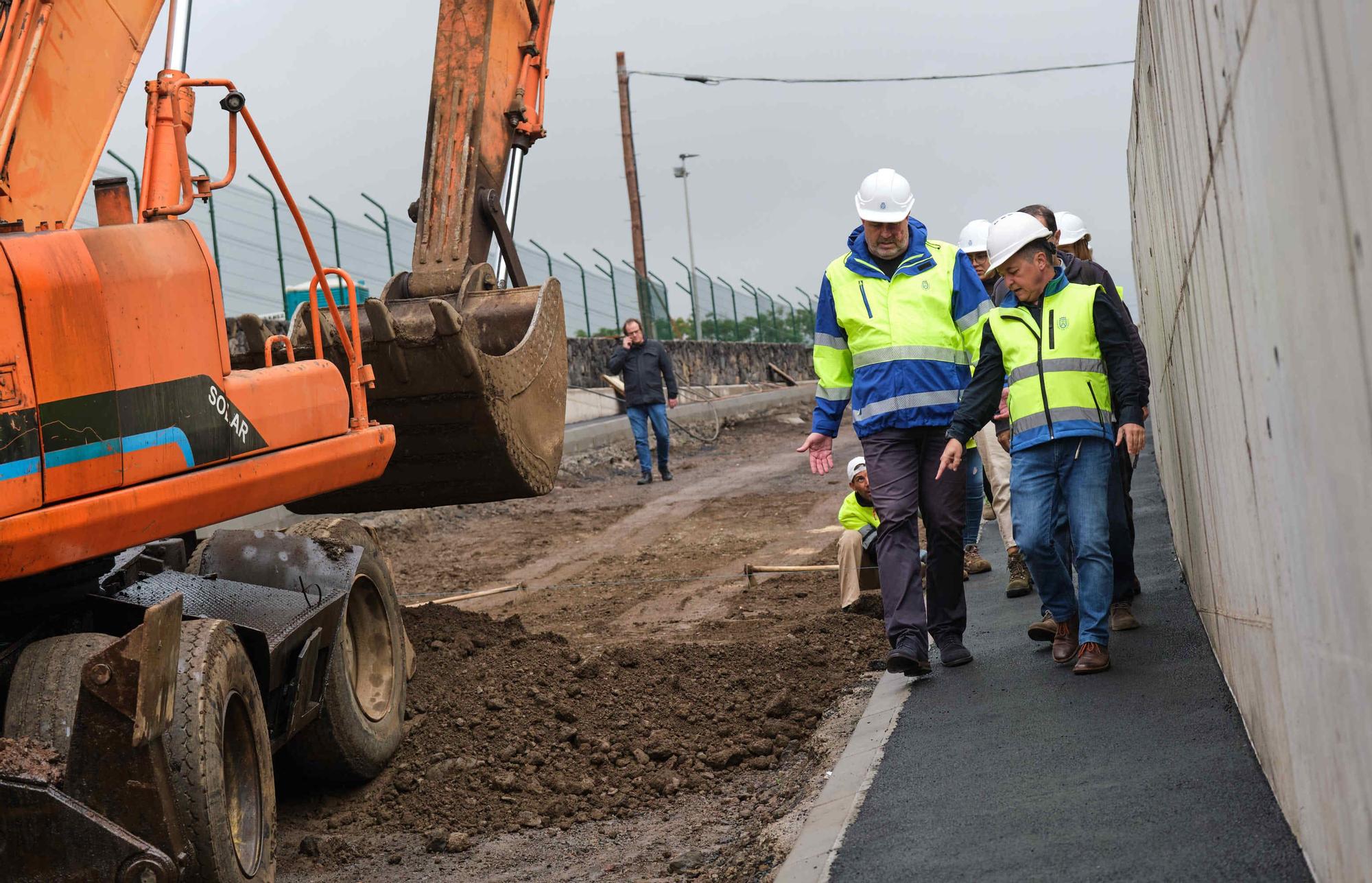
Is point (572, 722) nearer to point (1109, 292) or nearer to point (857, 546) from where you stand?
point (857, 546)

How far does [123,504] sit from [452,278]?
337cm

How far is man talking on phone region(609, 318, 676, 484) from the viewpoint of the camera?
1903cm

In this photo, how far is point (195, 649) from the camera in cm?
437

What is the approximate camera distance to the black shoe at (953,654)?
6.17 m

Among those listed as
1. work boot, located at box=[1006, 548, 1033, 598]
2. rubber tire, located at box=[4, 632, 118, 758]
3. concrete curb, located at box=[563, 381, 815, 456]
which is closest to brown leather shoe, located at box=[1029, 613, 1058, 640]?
work boot, located at box=[1006, 548, 1033, 598]

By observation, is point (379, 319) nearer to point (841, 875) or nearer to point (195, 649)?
point (195, 649)

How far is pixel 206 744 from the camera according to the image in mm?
4172

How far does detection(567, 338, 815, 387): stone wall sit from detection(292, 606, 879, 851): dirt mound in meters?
13.5

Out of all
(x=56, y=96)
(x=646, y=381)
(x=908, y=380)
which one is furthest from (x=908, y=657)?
(x=646, y=381)

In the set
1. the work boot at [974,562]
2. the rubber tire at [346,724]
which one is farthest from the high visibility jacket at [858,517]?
the rubber tire at [346,724]

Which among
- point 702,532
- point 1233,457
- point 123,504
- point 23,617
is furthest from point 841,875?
point 702,532

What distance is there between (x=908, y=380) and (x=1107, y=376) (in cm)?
82

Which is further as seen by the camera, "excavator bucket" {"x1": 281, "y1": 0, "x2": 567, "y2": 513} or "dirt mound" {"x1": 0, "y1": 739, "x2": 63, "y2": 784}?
"excavator bucket" {"x1": 281, "y1": 0, "x2": 567, "y2": 513}

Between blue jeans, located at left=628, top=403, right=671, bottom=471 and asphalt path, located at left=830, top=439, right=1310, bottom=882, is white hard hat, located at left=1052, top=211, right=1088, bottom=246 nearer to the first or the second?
asphalt path, located at left=830, top=439, right=1310, bottom=882
